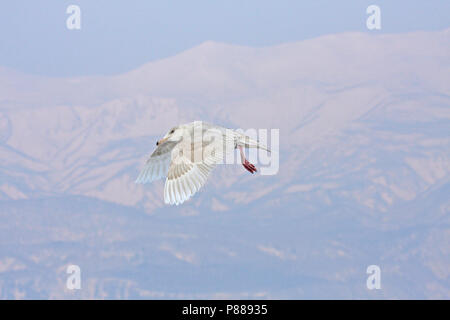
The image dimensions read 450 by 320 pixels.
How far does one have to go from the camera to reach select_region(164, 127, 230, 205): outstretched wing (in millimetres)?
8172

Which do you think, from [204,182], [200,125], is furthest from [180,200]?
[200,125]

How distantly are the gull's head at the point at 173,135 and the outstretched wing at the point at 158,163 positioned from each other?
8cm

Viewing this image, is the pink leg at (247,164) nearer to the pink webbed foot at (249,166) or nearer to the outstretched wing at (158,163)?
the pink webbed foot at (249,166)

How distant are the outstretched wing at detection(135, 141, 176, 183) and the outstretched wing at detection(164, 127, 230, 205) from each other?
203 millimetres

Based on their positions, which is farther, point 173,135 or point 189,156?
point 173,135

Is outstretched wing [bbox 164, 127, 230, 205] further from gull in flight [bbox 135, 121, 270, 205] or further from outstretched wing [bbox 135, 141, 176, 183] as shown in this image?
outstretched wing [bbox 135, 141, 176, 183]

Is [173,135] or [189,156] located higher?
[173,135]

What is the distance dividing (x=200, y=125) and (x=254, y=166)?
0.86 metres

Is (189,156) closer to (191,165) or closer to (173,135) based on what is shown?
(191,165)

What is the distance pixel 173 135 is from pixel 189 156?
1.27 ft

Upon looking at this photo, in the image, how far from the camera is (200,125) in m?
8.66

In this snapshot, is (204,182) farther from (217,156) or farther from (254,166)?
(254,166)

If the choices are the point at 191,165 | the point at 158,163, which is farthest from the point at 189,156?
the point at 158,163

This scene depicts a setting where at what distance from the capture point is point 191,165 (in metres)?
8.36
